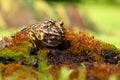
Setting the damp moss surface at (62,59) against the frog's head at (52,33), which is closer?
the damp moss surface at (62,59)

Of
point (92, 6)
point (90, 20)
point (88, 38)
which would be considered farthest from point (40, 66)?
point (92, 6)

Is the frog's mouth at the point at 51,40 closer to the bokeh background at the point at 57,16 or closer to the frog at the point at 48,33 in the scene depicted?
the frog at the point at 48,33

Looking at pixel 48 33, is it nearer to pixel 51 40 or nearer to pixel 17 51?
pixel 51 40

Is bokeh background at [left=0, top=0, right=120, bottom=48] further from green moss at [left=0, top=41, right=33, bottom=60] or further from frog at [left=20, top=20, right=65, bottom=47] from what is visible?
green moss at [left=0, top=41, right=33, bottom=60]

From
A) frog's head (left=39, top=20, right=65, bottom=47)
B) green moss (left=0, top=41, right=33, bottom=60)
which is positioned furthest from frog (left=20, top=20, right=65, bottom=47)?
green moss (left=0, top=41, right=33, bottom=60)

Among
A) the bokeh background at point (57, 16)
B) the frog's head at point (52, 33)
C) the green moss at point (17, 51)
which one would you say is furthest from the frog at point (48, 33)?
the bokeh background at point (57, 16)

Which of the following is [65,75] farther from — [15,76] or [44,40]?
[44,40]

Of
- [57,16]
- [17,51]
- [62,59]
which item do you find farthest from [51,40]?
[57,16]

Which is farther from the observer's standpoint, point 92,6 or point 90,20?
point 92,6
